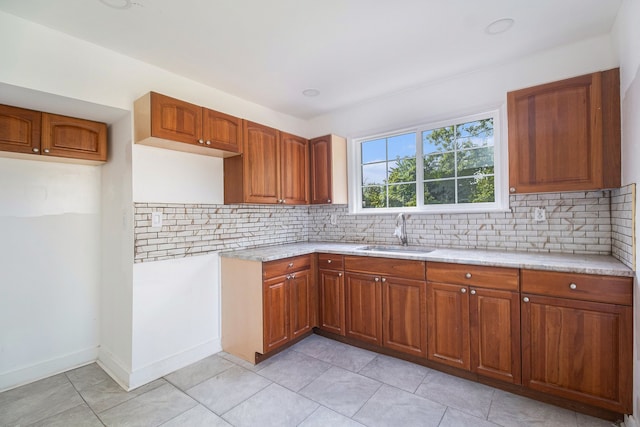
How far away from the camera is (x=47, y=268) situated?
2463 millimetres

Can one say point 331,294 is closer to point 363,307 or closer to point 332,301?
point 332,301

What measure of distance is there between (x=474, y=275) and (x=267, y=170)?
2.11 meters

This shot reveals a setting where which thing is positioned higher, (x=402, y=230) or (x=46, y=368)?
(x=402, y=230)

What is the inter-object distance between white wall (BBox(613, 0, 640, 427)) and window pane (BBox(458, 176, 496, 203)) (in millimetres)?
919

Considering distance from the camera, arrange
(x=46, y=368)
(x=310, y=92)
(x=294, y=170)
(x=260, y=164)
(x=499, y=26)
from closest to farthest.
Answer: (x=499, y=26) < (x=46, y=368) < (x=260, y=164) < (x=310, y=92) < (x=294, y=170)

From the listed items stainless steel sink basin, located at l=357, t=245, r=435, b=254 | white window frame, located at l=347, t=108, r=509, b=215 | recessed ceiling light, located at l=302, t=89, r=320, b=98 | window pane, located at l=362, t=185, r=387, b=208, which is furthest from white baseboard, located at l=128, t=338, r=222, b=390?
recessed ceiling light, located at l=302, t=89, r=320, b=98

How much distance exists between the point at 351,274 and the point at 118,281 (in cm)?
204

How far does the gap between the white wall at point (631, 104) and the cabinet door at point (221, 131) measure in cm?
274

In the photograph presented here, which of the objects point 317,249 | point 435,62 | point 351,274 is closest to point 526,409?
point 351,274

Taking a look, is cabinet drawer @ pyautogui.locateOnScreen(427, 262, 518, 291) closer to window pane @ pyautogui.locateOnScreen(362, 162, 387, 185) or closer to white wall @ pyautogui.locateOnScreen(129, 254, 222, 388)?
window pane @ pyautogui.locateOnScreen(362, 162, 387, 185)

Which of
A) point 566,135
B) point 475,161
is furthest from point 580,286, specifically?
point 475,161

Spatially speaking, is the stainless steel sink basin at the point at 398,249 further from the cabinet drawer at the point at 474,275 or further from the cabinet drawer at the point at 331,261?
the cabinet drawer at the point at 474,275

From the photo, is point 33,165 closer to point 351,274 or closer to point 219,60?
point 219,60

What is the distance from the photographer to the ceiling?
178cm
